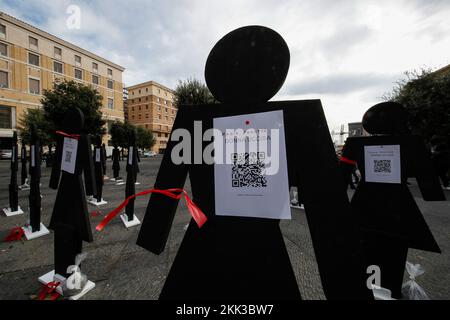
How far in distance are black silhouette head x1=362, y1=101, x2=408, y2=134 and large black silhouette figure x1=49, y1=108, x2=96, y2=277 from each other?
10.5 ft

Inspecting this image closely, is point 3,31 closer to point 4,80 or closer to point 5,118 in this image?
point 4,80

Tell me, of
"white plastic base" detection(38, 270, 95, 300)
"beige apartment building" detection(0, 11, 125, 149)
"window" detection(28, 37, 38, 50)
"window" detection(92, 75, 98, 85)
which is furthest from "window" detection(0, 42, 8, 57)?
"white plastic base" detection(38, 270, 95, 300)

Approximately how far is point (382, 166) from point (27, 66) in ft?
136

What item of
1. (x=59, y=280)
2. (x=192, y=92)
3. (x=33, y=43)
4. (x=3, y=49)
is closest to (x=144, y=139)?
(x=33, y=43)

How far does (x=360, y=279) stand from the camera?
2.74 feet

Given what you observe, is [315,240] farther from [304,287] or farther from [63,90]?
[63,90]

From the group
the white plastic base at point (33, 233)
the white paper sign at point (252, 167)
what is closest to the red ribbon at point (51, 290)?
the white plastic base at point (33, 233)

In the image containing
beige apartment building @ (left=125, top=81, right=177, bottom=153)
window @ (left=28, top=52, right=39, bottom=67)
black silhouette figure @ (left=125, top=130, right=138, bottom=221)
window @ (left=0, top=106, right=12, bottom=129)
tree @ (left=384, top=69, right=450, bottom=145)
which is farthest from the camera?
beige apartment building @ (left=125, top=81, right=177, bottom=153)

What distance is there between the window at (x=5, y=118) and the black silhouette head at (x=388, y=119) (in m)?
39.5

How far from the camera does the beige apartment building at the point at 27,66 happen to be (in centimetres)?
2656

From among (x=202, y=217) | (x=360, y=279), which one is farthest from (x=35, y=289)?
(x=360, y=279)

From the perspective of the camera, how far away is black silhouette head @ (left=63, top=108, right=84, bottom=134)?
2238 mm

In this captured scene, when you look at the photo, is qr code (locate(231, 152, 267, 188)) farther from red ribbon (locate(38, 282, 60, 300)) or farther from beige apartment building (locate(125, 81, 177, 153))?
beige apartment building (locate(125, 81, 177, 153))

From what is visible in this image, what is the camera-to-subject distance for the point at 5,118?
87.9ft
